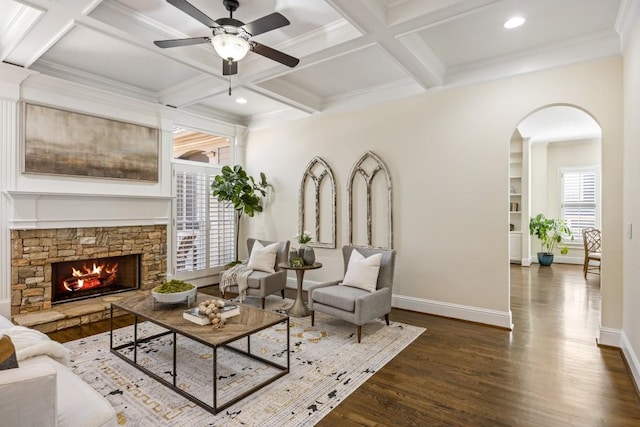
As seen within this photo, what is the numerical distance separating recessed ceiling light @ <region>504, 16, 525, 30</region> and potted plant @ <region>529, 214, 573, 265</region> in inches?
260

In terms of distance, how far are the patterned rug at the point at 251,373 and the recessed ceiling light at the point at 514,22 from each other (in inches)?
128

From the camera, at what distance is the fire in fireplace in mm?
4512

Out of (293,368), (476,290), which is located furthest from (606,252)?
(293,368)

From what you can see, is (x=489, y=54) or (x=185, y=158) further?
(x=185, y=158)

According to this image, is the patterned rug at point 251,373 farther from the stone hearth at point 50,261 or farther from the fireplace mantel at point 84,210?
the fireplace mantel at point 84,210

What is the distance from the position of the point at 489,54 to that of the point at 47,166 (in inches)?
211

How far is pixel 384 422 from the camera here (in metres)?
2.27

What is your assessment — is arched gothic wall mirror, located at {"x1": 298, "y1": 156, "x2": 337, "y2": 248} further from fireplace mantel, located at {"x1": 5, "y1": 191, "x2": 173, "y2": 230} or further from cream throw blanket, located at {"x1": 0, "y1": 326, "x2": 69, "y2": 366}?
cream throw blanket, located at {"x1": 0, "y1": 326, "x2": 69, "y2": 366}

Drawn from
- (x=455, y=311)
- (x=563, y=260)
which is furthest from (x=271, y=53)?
(x=563, y=260)

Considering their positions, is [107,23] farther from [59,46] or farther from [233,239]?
[233,239]

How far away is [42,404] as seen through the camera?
1433 millimetres

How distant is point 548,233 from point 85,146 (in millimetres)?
9832

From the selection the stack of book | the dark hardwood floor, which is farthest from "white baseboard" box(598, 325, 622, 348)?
the stack of book

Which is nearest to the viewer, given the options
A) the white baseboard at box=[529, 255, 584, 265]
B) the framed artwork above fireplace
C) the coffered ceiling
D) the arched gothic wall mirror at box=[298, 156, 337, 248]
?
the coffered ceiling
